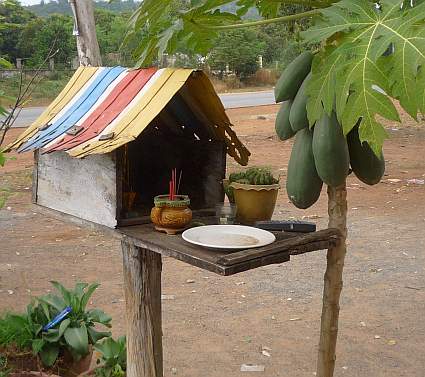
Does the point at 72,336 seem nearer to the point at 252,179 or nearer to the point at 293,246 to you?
the point at 252,179

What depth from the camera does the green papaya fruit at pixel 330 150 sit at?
5.98ft

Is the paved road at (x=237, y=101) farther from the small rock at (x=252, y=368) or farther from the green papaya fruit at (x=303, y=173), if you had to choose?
the green papaya fruit at (x=303, y=173)

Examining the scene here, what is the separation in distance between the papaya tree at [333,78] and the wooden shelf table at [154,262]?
0.14 metres

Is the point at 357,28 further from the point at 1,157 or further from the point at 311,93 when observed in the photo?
the point at 1,157

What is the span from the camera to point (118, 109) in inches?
103

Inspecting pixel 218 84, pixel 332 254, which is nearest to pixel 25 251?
pixel 332 254

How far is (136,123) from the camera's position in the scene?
7.91 feet

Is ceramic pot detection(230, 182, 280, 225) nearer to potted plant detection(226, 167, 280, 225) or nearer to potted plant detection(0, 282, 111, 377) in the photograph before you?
potted plant detection(226, 167, 280, 225)

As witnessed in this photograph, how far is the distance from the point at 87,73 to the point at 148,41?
0.90m

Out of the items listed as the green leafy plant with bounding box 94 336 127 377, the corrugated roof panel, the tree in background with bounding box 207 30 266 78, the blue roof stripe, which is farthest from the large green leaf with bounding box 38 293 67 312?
the tree in background with bounding box 207 30 266 78

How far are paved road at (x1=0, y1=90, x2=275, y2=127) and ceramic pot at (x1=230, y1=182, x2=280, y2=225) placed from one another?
14.8m

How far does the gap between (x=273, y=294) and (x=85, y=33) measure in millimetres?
3731

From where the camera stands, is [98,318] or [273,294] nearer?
[98,318]

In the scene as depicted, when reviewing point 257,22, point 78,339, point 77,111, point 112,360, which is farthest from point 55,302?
point 257,22
